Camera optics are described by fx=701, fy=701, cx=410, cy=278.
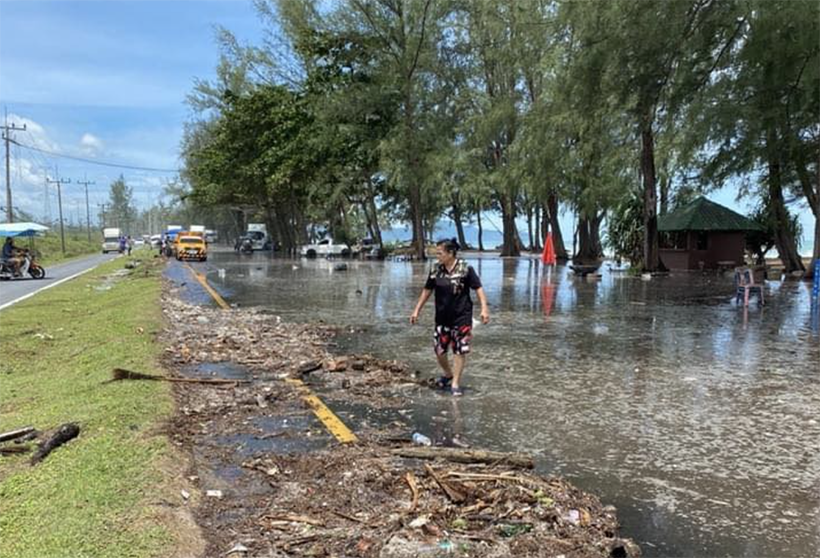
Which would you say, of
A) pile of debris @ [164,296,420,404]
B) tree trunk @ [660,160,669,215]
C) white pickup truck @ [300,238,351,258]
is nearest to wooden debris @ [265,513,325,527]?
pile of debris @ [164,296,420,404]

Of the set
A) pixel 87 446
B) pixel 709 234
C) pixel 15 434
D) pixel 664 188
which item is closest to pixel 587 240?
pixel 664 188

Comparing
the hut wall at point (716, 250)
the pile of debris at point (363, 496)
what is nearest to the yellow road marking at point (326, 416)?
the pile of debris at point (363, 496)

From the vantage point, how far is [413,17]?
38.2 m

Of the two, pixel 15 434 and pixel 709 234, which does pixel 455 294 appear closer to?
pixel 15 434

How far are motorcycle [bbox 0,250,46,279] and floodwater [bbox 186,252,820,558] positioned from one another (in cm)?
1663

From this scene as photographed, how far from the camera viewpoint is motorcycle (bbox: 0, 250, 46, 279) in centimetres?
2812

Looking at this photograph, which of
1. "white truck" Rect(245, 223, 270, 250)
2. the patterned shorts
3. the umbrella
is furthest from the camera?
"white truck" Rect(245, 223, 270, 250)

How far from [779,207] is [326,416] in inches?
1054

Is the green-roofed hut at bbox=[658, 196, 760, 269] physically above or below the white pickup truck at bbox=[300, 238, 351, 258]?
above

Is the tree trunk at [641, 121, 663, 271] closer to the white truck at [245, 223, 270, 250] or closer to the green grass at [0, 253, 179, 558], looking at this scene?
the green grass at [0, 253, 179, 558]

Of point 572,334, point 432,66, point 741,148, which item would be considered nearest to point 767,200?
point 741,148

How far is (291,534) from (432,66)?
38494 millimetres

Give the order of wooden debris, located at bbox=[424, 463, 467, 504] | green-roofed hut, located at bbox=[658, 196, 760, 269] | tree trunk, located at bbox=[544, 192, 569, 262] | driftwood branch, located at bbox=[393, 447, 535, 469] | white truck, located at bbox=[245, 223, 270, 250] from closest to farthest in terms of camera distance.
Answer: wooden debris, located at bbox=[424, 463, 467, 504]
driftwood branch, located at bbox=[393, 447, 535, 469]
green-roofed hut, located at bbox=[658, 196, 760, 269]
tree trunk, located at bbox=[544, 192, 569, 262]
white truck, located at bbox=[245, 223, 270, 250]

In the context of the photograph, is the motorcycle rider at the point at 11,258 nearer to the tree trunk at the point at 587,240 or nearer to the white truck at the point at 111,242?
the tree trunk at the point at 587,240
